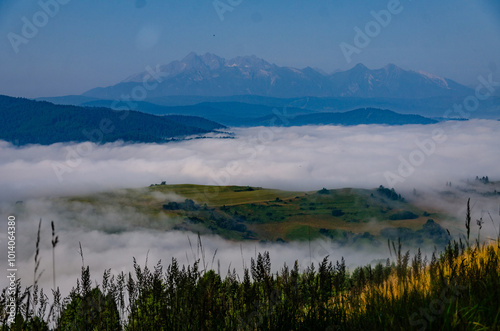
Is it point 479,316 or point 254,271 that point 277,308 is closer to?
point 254,271

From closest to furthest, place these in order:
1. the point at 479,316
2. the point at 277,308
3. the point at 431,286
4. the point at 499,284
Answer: the point at 479,316 < the point at 499,284 < the point at 277,308 < the point at 431,286

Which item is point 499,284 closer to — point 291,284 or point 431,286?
point 431,286

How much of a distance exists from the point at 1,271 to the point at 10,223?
19769cm

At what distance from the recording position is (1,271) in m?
180

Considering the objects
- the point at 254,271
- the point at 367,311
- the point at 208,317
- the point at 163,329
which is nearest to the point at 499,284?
the point at 367,311

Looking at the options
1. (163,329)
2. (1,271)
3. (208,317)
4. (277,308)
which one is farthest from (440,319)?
(1,271)

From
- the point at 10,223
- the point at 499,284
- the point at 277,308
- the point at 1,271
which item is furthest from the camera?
the point at 1,271

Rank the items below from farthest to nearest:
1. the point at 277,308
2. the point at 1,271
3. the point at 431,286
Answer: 1. the point at 1,271
2. the point at 431,286
3. the point at 277,308

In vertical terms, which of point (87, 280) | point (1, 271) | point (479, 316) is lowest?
point (1, 271)

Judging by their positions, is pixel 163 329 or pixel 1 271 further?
pixel 1 271

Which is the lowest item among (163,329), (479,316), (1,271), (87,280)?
(1,271)

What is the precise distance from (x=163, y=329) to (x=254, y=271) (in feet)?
4.47

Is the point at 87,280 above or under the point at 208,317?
above

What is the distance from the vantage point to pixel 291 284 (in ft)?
17.8
